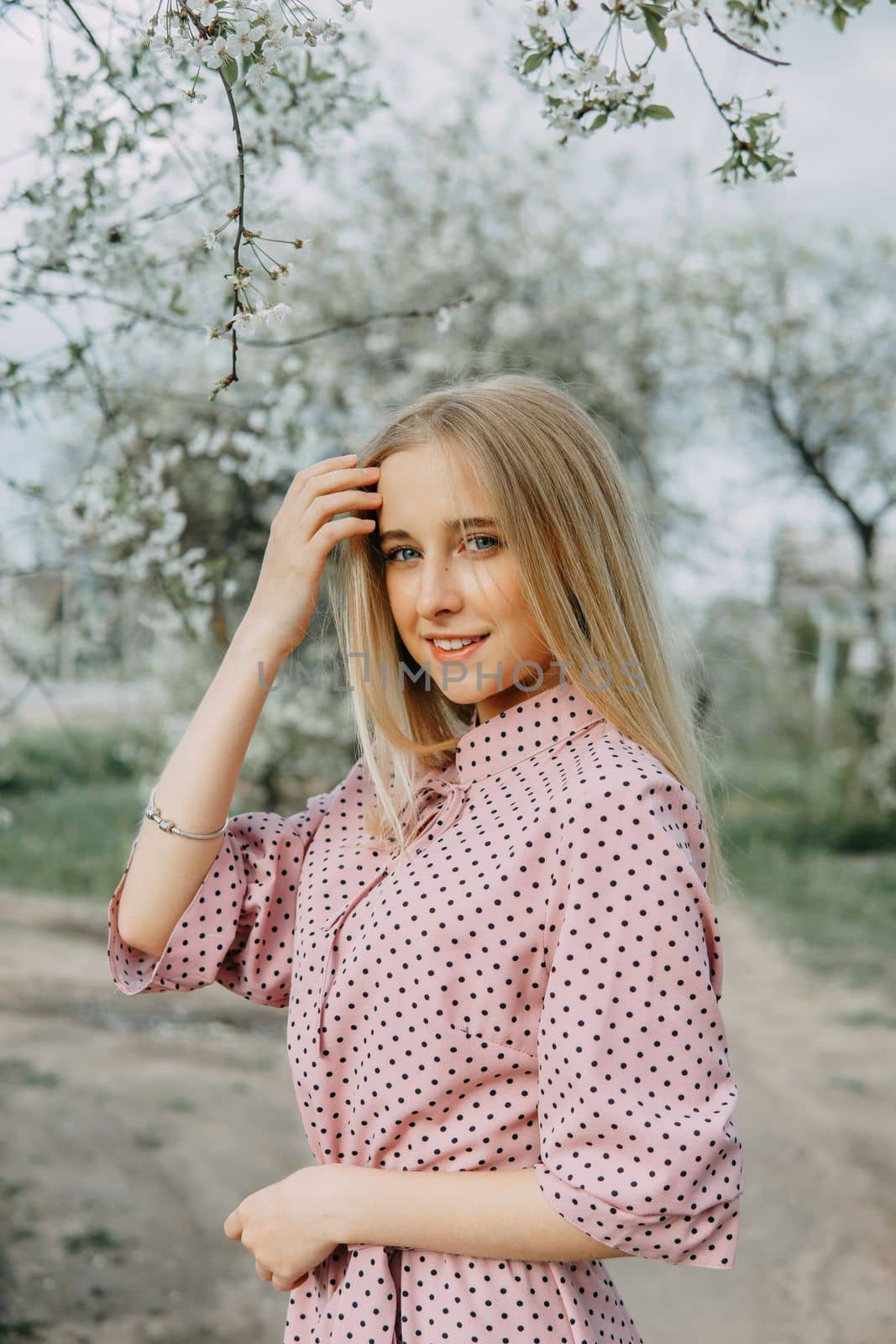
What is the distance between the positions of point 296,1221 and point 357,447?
98 cm

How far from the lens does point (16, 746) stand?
813 centimetres

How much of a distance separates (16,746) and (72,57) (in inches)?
269

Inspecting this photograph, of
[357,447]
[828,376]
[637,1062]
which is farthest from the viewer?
[828,376]

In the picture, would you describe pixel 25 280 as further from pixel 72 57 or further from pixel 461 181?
A: pixel 461 181

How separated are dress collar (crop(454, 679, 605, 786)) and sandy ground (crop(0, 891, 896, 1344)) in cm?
258

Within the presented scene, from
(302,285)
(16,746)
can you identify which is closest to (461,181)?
(302,285)

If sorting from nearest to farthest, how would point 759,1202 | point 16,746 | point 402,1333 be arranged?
point 402,1333, point 759,1202, point 16,746

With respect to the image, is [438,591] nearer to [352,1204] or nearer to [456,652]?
[456,652]

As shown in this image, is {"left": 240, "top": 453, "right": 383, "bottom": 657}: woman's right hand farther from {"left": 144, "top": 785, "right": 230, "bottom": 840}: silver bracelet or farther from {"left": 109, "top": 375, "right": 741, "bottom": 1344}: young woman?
{"left": 144, "top": 785, "right": 230, "bottom": 840}: silver bracelet

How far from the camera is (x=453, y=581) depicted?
1.18 metres

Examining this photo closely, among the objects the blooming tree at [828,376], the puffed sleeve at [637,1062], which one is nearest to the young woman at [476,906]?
the puffed sleeve at [637,1062]

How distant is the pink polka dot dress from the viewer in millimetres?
971

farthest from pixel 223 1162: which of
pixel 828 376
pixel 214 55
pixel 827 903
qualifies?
pixel 828 376

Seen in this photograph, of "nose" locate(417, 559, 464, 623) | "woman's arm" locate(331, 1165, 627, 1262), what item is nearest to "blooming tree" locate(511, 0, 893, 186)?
"nose" locate(417, 559, 464, 623)
